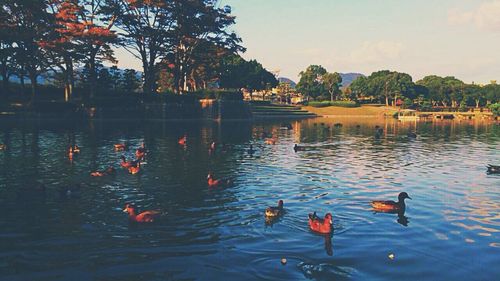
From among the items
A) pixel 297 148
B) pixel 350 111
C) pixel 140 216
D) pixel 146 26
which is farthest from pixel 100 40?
pixel 350 111

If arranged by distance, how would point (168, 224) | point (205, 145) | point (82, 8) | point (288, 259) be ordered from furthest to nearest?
1. point (82, 8)
2. point (205, 145)
3. point (168, 224)
4. point (288, 259)

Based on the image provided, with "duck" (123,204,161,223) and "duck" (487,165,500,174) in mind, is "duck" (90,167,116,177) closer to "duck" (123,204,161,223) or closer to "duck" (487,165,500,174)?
"duck" (123,204,161,223)

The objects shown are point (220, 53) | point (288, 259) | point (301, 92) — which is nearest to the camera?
point (288, 259)

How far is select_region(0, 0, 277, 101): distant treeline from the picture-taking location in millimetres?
72812

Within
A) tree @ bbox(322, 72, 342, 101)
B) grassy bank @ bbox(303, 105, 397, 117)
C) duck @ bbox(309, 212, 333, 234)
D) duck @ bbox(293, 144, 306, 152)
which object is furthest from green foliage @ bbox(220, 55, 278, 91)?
duck @ bbox(309, 212, 333, 234)

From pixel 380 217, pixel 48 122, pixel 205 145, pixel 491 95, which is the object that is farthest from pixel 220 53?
pixel 491 95

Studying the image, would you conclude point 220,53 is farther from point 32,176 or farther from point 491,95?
point 491,95

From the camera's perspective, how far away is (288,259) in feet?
38.7

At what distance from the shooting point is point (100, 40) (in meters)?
74.1

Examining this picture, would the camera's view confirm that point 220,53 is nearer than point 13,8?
No

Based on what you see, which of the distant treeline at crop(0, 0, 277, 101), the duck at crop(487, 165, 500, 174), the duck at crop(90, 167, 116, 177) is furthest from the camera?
the distant treeline at crop(0, 0, 277, 101)

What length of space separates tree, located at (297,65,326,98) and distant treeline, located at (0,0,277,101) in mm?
91358

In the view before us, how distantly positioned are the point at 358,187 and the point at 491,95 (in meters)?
173

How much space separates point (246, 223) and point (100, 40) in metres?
66.9
